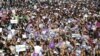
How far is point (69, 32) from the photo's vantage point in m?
24.2

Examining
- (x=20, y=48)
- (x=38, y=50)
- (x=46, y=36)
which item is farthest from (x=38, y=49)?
(x=46, y=36)

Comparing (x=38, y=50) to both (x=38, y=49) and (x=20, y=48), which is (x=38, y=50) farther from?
(x=20, y=48)

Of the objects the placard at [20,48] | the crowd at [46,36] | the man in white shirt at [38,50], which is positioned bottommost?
the crowd at [46,36]

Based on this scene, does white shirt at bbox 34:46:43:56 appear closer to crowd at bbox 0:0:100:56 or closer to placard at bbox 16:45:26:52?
crowd at bbox 0:0:100:56

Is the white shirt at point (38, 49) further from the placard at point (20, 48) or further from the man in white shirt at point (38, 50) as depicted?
the placard at point (20, 48)

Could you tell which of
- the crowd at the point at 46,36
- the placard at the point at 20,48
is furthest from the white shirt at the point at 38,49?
the placard at the point at 20,48

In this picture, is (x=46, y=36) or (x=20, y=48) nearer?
(x=20, y=48)

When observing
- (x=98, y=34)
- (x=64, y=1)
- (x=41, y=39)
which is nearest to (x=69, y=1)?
(x=64, y=1)

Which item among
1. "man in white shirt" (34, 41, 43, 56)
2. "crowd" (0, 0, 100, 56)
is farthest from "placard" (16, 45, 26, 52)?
"man in white shirt" (34, 41, 43, 56)

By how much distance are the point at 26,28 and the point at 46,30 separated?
60.7 inches

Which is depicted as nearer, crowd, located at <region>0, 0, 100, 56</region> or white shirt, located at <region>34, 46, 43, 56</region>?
white shirt, located at <region>34, 46, 43, 56</region>

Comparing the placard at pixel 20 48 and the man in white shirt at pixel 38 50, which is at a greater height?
the placard at pixel 20 48

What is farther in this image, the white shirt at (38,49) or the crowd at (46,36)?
the crowd at (46,36)

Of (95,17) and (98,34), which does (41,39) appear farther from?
(95,17)
